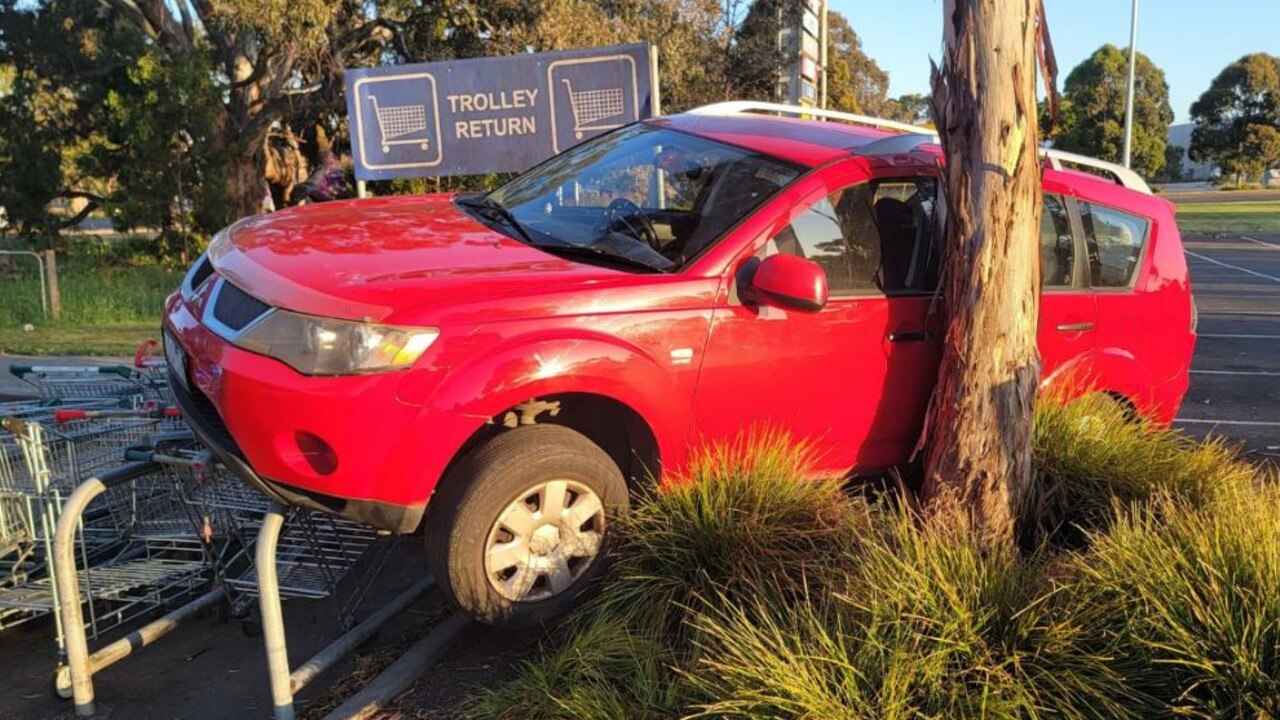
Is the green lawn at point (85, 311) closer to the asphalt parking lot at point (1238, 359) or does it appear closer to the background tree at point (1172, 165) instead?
the asphalt parking lot at point (1238, 359)

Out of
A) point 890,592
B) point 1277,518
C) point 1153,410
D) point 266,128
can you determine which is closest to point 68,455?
point 890,592

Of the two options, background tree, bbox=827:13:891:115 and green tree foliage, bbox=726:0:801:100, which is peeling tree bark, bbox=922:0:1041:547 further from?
background tree, bbox=827:13:891:115

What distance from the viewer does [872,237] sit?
4.32m

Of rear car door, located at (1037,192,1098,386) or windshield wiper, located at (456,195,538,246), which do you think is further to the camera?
rear car door, located at (1037,192,1098,386)

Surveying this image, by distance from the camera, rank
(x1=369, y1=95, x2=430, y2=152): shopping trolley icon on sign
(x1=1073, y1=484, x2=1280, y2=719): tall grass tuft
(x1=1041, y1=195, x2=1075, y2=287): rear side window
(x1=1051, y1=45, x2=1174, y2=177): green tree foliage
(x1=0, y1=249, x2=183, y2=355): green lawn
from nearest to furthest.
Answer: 1. (x1=1073, y1=484, x2=1280, y2=719): tall grass tuft
2. (x1=1041, y1=195, x2=1075, y2=287): rear side window
3. (x1=369, y1=95, x2=430, y2=152): shopping trolley icon on sign
4. (x1=0, y1=249, x2=183, y2=355): green lawn
5. (x1=1051, y1=45, x2=1174, y2=177): green tree foliage

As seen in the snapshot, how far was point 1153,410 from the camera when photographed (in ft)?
16.5

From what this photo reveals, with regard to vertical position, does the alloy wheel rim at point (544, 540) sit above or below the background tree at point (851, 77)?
below

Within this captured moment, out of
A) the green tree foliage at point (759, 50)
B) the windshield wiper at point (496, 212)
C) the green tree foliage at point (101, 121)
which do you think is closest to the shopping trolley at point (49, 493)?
the windshield wiper at point (496, 212)

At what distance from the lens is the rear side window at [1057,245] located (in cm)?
478

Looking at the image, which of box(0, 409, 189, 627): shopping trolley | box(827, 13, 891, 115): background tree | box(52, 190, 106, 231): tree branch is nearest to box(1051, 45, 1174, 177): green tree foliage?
box(827, 13, 891, 115): background tree

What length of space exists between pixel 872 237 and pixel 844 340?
0.53 metres

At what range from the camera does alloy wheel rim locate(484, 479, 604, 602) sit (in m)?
3.51

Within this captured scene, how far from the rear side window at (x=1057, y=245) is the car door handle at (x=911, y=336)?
2.88 ft

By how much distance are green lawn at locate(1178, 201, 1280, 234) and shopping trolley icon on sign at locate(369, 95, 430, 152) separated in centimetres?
2940
